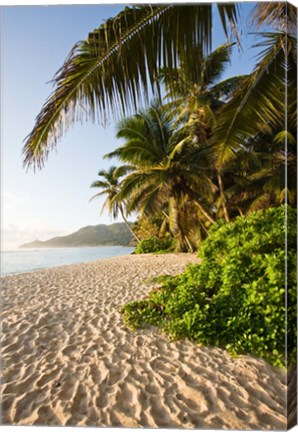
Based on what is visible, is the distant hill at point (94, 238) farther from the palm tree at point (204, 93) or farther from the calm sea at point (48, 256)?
the palm tree at point (204, 93)

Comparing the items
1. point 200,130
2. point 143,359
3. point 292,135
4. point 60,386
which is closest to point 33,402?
point 60,386

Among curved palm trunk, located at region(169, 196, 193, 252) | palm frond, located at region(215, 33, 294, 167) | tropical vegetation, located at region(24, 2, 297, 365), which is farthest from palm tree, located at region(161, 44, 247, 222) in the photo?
curved palm trunk, located at region(169, 196, 193, 252)

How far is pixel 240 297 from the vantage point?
7.68 feet

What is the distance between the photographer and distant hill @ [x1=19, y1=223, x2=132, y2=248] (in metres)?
2.41

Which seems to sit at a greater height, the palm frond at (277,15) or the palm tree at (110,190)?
the palm frond at (277,15)

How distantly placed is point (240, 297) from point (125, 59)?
1950 millimetres

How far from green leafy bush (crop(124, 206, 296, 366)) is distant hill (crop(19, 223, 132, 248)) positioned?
2.28 ft

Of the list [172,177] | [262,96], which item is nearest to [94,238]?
[262,96]

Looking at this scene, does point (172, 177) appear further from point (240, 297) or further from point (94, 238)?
point (240, 297)

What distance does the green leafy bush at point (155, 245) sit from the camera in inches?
123

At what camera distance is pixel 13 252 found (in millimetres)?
2260

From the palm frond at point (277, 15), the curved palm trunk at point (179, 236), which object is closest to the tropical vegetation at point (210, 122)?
the palm frond at point (277, 15)

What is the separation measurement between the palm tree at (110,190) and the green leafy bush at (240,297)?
757 millimetres

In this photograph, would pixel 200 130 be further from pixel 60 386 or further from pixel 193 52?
pixel 60 386
